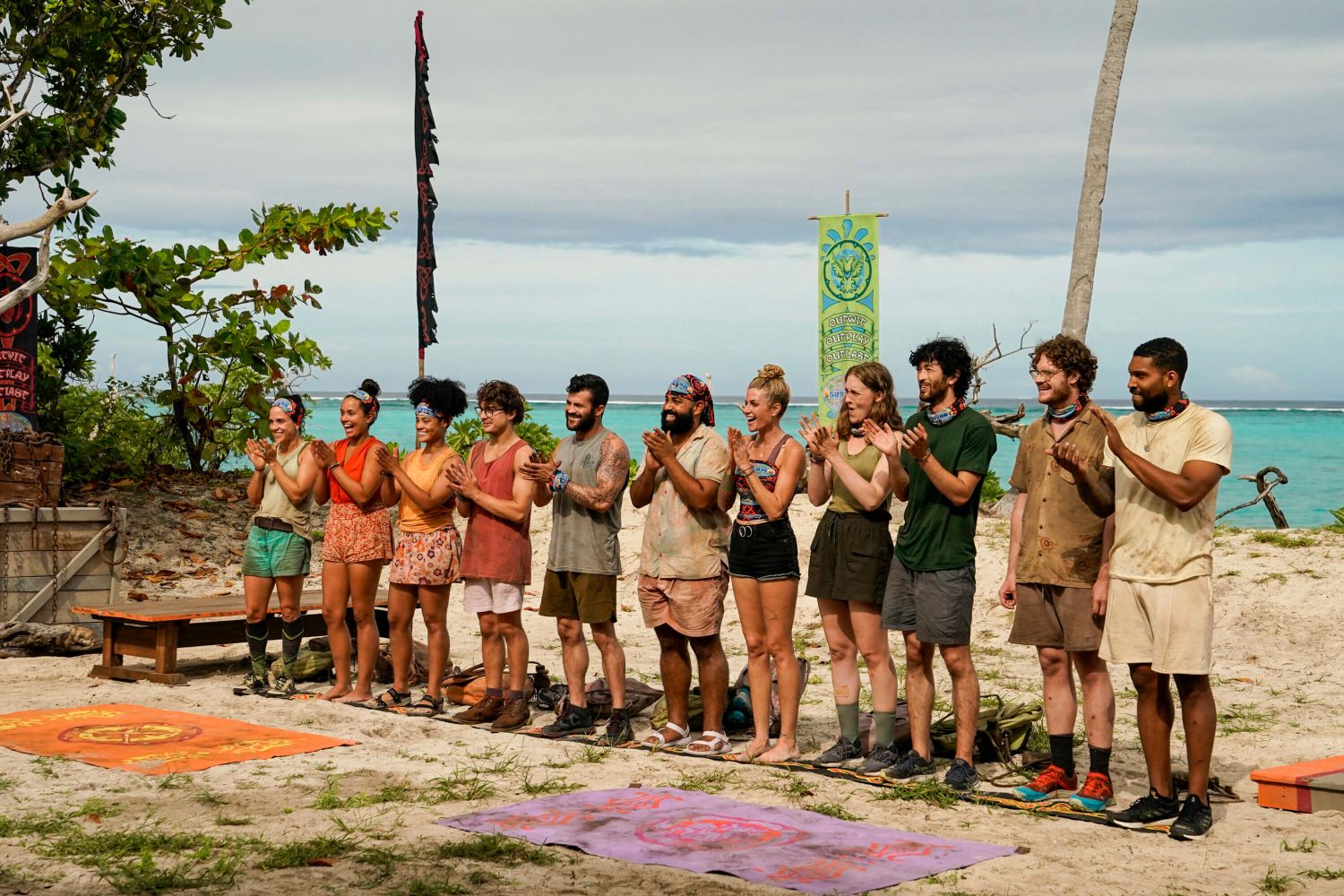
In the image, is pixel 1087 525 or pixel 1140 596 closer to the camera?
pixel 1140 596

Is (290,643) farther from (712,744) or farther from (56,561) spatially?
(56,561)

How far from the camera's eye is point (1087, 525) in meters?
6.47

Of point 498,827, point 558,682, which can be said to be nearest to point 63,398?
point 558,682

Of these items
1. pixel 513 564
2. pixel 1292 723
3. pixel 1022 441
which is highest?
pixel 1022 441

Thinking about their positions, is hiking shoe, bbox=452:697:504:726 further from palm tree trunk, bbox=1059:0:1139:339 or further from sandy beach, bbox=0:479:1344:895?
palm tree trunk, bbox=1059:0:1139:339

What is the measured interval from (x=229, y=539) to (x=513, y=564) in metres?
9.15

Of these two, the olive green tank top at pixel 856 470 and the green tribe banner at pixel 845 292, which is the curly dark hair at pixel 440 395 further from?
the green tribe banner at pixel 845 292

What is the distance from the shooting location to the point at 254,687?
9.52 meters

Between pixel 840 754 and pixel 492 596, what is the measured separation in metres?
2.33

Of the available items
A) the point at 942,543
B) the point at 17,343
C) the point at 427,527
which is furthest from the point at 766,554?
the point at 17,343

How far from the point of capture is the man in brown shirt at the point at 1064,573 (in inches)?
254

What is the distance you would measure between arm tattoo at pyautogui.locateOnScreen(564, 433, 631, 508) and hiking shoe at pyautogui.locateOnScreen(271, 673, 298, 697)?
9.13 ft

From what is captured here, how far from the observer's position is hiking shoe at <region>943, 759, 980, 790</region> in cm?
679

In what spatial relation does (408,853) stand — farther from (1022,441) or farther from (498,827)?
(1022,441)
